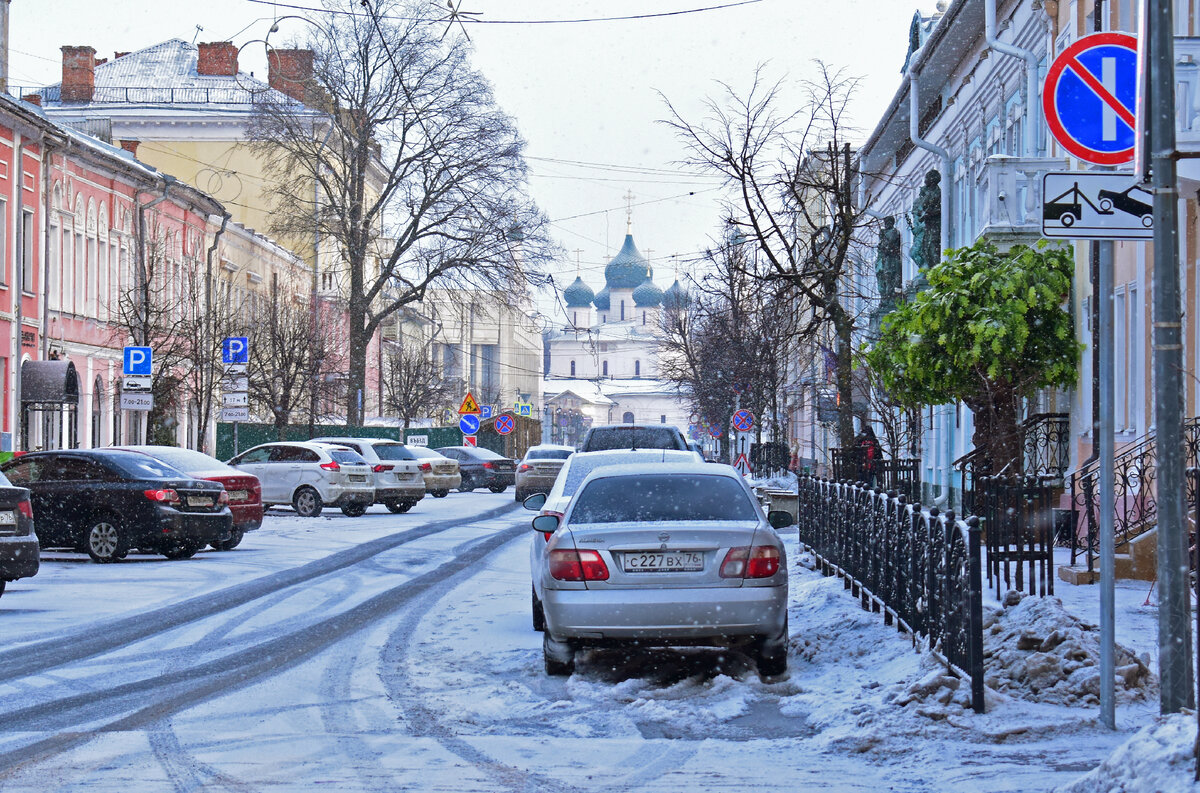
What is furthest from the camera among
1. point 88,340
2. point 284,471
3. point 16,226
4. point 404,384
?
point 404,384

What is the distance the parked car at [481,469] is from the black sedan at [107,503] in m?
27.9

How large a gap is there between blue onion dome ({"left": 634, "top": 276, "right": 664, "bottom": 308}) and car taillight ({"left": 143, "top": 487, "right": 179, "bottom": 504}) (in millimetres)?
161157

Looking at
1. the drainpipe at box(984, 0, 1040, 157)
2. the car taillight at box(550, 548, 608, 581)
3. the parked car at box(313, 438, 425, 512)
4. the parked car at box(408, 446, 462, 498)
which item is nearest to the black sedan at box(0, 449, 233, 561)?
the car taillight at box(550, 548, 608, 581)

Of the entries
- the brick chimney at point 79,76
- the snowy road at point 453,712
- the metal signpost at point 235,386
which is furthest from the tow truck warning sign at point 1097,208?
the brick chimney at point 79,76

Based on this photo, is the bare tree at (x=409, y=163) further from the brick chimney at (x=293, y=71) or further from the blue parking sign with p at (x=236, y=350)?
the blue parking sign with p at (x=236, y=350)

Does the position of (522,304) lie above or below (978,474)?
above

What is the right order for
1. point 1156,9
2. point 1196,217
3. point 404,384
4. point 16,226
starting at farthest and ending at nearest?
point 404,384 → point 16,226 → point 1196,217 → point 1156,9

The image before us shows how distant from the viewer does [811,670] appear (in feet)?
32.8

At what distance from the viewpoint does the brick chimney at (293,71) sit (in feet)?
155

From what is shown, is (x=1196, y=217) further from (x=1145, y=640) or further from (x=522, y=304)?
(x=522, y=304)

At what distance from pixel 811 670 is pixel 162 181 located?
38274 mm

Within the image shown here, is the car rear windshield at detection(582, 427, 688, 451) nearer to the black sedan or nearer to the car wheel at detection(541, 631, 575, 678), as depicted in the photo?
the black sedan

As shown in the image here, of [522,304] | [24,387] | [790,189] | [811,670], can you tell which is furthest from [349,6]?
[811,670]

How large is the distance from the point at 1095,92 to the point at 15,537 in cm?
1033
